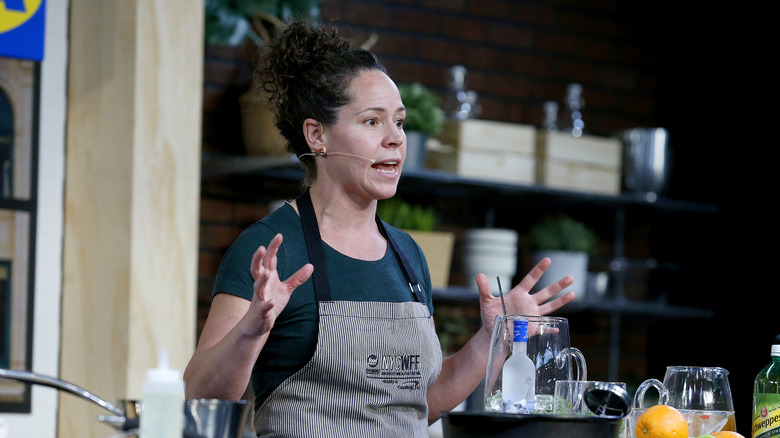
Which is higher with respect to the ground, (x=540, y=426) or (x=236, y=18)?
(x=236, y=18)

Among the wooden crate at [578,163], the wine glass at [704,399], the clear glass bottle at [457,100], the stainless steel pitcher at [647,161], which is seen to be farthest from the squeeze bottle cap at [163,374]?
the stainless steel pitcher at [647,161]

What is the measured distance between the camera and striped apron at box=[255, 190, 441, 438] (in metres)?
1.85

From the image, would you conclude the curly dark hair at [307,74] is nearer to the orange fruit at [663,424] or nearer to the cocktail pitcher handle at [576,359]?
the cocktail pitcher handle at [576,359]

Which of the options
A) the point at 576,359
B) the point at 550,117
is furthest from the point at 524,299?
the point at 550,117

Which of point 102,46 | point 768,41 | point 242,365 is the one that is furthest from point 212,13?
point 768,41

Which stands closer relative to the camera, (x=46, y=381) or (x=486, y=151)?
(x=46, y=381)

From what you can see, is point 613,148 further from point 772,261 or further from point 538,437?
point 538,437

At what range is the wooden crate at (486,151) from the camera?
3.71 m

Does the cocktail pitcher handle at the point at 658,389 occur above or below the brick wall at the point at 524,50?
below

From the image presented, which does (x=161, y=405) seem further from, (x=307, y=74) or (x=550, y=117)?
(x=550, y=117)

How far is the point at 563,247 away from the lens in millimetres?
4004

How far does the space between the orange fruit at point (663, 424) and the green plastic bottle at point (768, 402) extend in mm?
213

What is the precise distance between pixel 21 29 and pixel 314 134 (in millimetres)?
1101

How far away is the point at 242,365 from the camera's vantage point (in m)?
1.66
